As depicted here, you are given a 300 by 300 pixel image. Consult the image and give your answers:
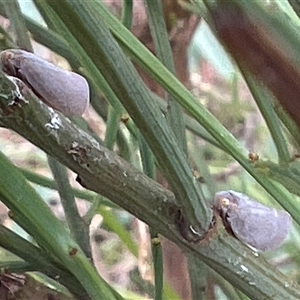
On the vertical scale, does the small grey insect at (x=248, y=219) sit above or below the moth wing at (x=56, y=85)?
below

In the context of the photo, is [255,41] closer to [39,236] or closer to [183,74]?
[39,236]

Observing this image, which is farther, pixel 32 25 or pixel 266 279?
pixel 32 25

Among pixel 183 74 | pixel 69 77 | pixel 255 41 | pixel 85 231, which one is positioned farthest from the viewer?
pixel 183 74

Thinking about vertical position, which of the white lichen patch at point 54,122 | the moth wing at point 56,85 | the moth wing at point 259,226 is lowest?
the moth wing at point 259,226

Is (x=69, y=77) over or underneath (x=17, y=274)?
over

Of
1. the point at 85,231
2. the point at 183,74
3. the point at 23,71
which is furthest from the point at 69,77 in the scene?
the point at 183,74
